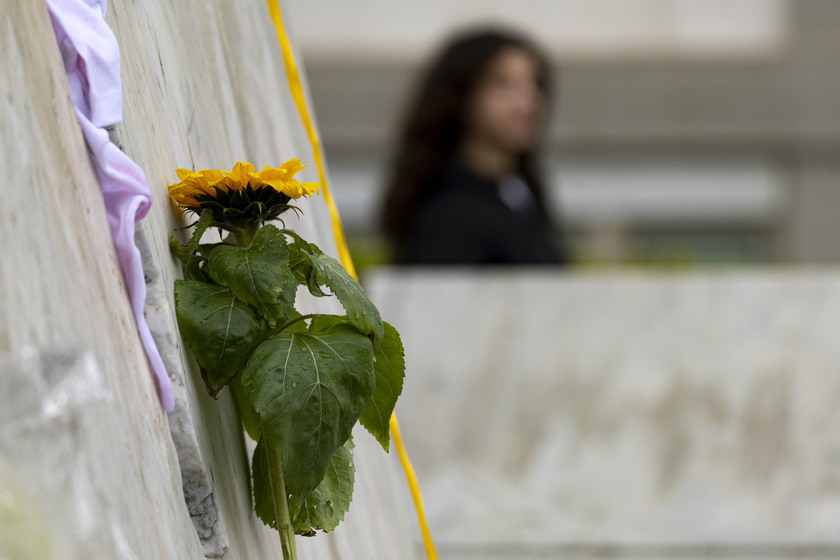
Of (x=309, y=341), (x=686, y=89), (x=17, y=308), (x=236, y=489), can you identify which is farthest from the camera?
(x=686, y=89)

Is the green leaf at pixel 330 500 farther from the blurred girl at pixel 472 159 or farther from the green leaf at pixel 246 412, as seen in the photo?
the blurred girl at pixel 472 159

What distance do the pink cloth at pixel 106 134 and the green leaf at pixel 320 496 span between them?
134mm

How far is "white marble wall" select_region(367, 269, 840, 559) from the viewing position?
3.47 metres

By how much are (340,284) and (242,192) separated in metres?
0.12

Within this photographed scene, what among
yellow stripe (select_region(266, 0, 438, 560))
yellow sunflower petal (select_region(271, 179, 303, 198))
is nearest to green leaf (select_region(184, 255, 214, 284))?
yellow sunflower petal (select_region(271, 179, 303, 198))

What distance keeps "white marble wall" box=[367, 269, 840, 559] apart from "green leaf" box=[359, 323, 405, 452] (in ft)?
8.31

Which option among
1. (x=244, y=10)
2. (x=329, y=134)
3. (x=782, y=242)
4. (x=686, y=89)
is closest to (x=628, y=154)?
(x=686, y=89)

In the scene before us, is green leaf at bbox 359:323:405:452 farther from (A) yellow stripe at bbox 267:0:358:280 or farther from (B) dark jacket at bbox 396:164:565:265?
(B) dark jacket at bbox 396:164:565:265

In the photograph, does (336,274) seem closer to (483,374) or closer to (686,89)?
(483,374)

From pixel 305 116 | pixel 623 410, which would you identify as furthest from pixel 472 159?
pixel 305 116

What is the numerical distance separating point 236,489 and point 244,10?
0.74m

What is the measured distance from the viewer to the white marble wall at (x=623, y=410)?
347cm

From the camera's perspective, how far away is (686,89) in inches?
452

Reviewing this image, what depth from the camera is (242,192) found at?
3.06 ft
